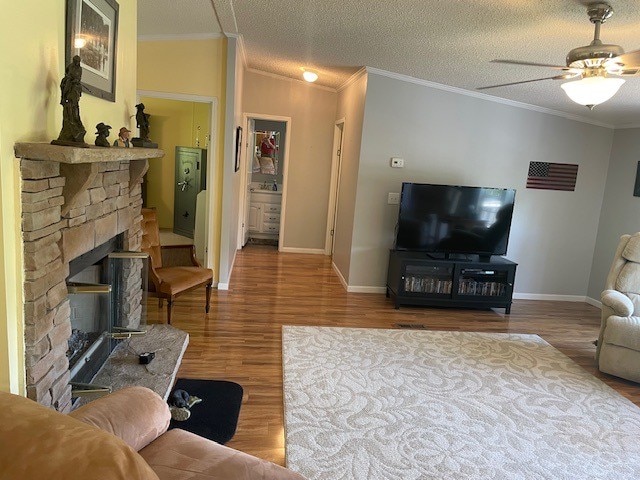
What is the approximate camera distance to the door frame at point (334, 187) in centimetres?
669

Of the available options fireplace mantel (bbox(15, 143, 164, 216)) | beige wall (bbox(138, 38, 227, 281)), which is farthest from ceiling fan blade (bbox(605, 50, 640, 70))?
beige wall (bbox(138, 38, 227, 281))

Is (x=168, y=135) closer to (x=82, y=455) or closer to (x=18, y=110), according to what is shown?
(x=18, y=110)

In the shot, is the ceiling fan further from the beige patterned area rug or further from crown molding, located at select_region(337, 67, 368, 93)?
crown molding, located at select_region(337, 67, 368, 93)

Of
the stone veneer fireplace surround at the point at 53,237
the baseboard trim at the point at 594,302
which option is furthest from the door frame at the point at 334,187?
the stone veneer fireplace surround at the point at 53,237

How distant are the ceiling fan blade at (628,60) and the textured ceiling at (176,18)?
9.29ft

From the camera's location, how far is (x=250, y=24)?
13.4ft

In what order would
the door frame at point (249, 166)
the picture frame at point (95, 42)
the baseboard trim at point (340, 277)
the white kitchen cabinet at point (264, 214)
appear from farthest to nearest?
the white kitchen cabinet at point (264, 214)
the door frame at point (249, 166)
the baseboard trim at point (340, 277)
the picture frame at point (95, 42)

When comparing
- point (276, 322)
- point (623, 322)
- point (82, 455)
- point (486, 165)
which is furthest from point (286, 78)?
point (82, 455)

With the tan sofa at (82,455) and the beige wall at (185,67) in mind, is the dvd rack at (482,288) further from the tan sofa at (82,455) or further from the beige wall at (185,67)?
the tan sofa at (82,455)

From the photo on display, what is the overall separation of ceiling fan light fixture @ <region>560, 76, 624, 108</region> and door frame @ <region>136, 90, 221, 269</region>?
3.33 m

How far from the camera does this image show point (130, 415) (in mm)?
1598

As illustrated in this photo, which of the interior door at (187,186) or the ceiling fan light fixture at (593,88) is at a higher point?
the ceiling fan light fixture at (593,88)

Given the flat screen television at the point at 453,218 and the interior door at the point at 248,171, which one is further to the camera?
the interior door at the point at 248,171

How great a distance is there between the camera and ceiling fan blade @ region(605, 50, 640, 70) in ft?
7.07
